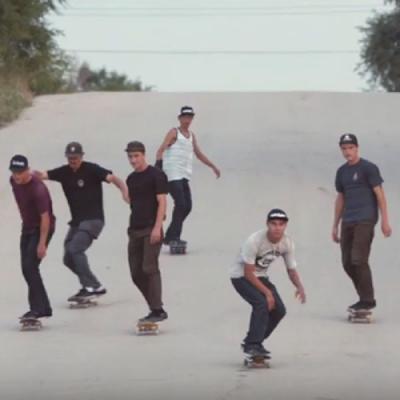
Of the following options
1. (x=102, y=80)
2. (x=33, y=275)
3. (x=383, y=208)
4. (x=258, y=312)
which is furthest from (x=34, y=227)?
(x=102, y=80)

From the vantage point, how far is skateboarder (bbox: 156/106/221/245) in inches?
712

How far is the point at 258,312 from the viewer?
12.2 meters

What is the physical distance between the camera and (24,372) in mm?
12039

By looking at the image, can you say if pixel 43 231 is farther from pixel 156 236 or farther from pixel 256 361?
pixel 256 361

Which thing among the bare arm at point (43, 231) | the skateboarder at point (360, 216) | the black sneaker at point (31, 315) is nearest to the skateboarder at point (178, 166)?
the skateboarder at point (360, 216)

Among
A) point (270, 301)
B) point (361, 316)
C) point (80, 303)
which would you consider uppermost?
point (80, 303)

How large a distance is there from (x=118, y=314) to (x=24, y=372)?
9.99 ft

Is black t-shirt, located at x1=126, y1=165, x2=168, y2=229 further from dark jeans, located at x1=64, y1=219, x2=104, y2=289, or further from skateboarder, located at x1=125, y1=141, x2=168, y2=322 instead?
dark jeans, located at x1=64, y1=219, x2=104, y2=289

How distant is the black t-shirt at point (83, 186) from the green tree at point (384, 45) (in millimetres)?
45556

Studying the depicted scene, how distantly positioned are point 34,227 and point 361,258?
3.19 meters

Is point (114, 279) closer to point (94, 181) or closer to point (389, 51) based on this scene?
point (94, 181)

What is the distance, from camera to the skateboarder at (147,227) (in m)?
14.0

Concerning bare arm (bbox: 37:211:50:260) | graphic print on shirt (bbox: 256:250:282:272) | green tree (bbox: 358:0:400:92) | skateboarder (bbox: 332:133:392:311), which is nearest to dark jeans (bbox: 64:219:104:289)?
bare arm (bbox: 37:211:50:260)

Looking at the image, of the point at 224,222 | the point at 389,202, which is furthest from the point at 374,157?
the point at 224,222
